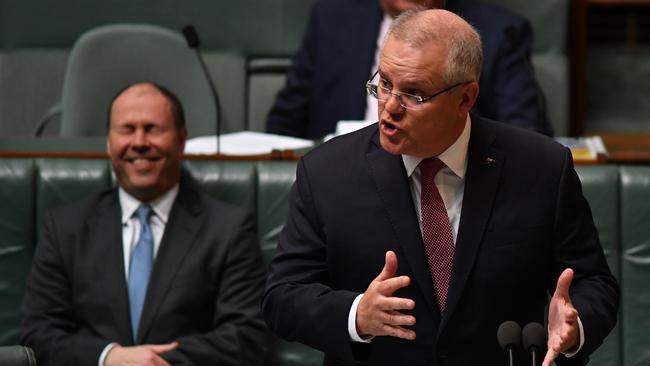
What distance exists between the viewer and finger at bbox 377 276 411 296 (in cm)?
182

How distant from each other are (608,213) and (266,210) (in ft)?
2.56

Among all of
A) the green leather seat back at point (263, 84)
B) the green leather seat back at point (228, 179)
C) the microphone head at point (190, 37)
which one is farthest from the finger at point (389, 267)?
the green leather seat back at point (263, 84)

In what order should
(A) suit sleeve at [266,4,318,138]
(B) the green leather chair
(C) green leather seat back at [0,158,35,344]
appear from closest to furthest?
1. (B) the green leather chair
2. (C) green leather seat back at [0,158,35,344]
3. (A) suit sleeve at [266,4,318,138]

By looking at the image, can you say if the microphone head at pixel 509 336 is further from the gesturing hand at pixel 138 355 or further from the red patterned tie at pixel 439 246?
the gesturing hand at pixel 138 355

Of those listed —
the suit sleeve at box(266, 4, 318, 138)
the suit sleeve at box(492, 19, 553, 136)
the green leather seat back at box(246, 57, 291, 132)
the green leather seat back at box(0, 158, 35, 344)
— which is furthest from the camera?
the green leather seat back at box(246, 57, 291, 132)

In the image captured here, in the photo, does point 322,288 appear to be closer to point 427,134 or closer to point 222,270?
point 427,134

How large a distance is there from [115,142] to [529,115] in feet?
4.16

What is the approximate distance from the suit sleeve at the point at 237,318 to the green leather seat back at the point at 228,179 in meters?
0.11

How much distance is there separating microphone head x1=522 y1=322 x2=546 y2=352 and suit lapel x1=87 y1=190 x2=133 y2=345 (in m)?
1.21

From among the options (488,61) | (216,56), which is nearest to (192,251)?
(488,61)

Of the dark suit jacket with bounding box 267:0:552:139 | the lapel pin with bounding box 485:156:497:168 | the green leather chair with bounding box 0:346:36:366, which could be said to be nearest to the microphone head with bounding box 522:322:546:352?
the lapel pin with bounding box 485:156:497:168

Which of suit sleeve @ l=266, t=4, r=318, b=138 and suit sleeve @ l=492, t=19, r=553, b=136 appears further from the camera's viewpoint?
suit sleeve @ l=266, t=4, r=318, b=138

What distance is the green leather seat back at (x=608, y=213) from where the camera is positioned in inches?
110

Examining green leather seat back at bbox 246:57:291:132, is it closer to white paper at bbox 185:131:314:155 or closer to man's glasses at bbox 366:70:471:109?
white paper at bbox 185:131:314:155
